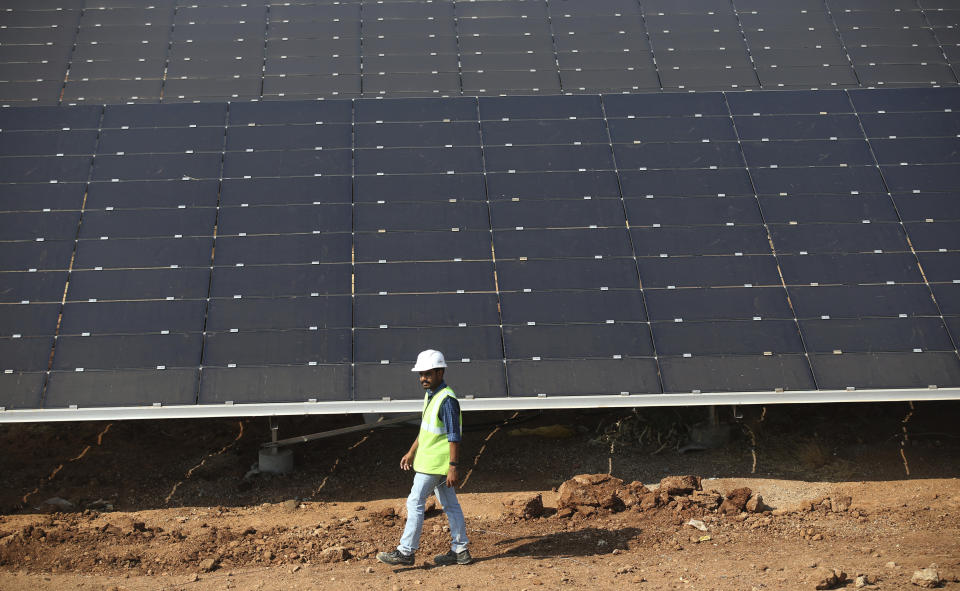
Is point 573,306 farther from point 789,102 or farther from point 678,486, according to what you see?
point 789,102

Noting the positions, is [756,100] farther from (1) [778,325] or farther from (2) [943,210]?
(1) [778,325]

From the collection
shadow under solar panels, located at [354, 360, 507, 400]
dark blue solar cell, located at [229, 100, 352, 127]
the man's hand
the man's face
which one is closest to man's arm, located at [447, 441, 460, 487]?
the man's hand

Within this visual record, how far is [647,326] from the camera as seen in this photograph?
10.7 meters

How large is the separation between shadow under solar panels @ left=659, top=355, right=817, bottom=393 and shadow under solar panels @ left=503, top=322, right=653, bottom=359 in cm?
41

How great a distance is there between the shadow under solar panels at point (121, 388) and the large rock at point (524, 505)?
151 inches

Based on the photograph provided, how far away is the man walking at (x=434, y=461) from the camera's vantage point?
788cm

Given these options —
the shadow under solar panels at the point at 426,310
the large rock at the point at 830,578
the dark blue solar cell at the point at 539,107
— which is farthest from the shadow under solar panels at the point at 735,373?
the dark blue solar cell at the point at 539,107

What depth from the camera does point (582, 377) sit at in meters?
10.3

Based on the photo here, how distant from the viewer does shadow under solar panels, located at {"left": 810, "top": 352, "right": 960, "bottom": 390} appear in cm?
1029

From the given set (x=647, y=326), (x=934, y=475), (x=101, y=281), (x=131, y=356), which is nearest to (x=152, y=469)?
(x=131, y=356)

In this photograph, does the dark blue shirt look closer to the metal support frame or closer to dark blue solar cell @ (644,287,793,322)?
the metal support frame

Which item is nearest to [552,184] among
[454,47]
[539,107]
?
[539,107]

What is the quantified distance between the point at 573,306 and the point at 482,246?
148 centimetres

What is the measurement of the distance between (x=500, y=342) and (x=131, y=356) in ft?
14.5
